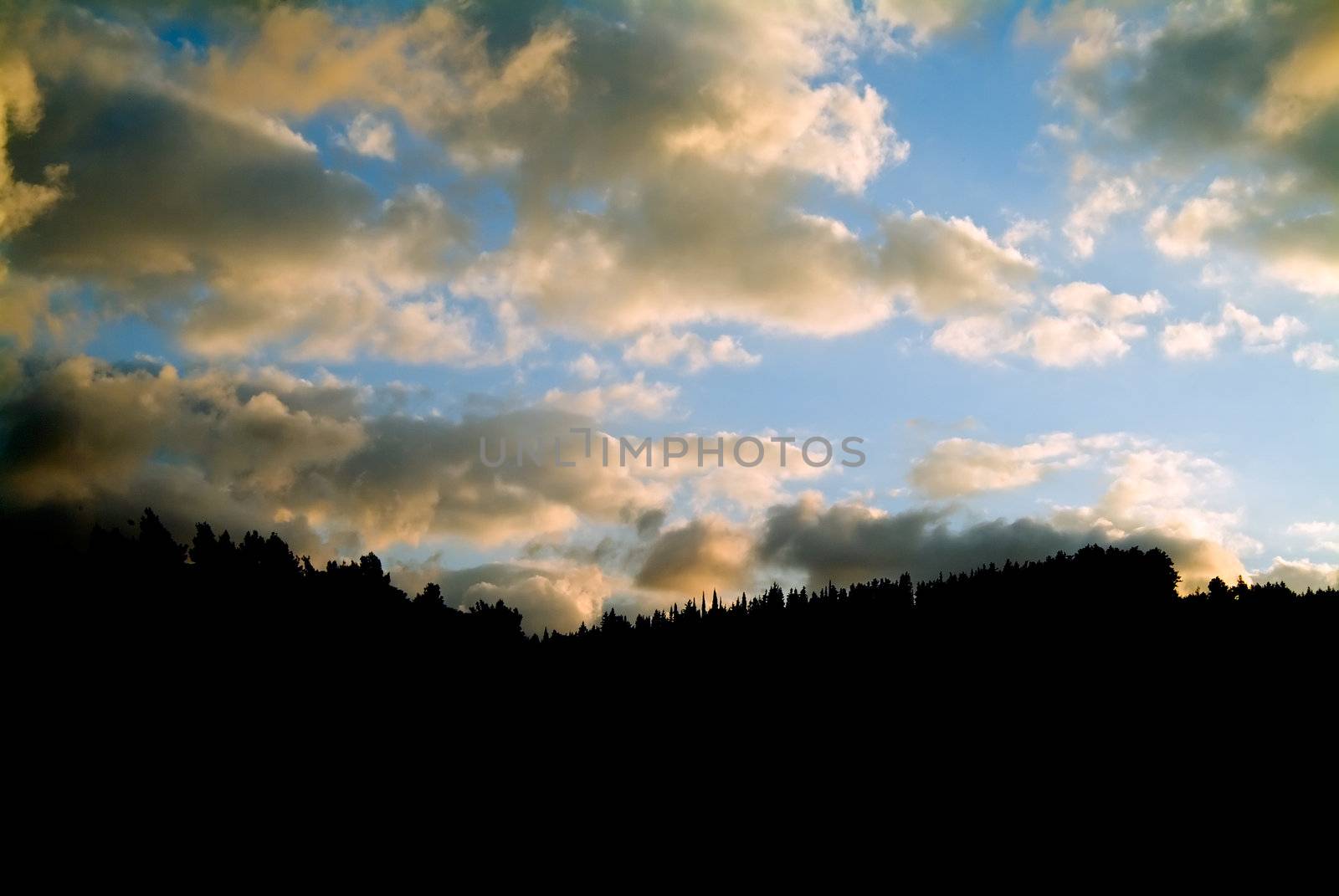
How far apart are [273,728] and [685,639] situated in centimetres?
2461

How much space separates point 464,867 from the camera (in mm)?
42969

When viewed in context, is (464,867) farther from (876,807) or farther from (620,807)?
(876,807)

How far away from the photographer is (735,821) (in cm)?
4162

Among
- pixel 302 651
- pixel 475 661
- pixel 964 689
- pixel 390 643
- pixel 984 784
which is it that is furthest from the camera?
pixel 475 661

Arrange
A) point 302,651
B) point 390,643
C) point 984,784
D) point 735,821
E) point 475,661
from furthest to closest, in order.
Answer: point 475,661
point 390,643
point 302,651
point 735,821
point 984,784

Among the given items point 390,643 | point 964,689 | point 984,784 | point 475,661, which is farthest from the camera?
point 475,661

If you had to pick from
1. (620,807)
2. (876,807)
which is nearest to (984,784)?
→ (876,807)

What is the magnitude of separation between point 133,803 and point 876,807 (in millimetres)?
33300

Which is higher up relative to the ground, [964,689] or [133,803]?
[964,689]

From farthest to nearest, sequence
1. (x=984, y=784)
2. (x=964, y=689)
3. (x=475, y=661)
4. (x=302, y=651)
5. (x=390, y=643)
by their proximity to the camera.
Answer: (x=475, y=661) → (x=390, y=643) → (x=302, y=651) → (x=964, y=689) → (x=984, y=784)

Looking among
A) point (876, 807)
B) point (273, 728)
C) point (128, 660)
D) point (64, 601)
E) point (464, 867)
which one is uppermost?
point (64, 601)

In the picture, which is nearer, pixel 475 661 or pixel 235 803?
pixel 235 803

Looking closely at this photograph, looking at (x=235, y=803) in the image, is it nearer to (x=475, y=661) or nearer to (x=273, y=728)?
(x=273, y=728)

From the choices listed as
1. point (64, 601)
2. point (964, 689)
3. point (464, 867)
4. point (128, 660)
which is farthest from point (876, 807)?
point (64, 601)
